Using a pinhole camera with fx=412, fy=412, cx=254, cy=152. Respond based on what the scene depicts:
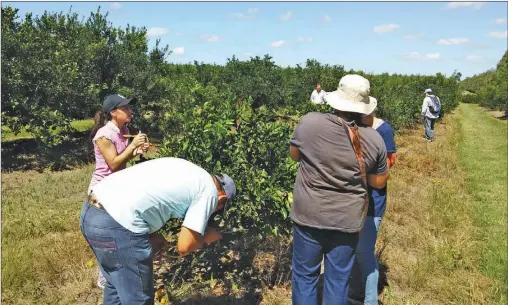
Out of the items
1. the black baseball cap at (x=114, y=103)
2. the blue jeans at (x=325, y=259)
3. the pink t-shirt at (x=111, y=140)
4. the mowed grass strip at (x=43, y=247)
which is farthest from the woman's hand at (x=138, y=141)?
the mowed grass strip at (x=43, y=247)

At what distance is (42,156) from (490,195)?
29.9 feet

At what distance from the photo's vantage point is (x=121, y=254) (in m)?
2.20

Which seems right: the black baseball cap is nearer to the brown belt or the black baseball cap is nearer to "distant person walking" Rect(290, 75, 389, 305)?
the brown belt

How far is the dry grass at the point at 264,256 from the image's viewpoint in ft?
11.6

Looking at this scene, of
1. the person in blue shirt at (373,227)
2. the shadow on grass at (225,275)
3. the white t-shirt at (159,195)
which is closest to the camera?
the white t-shirt at (159,195)

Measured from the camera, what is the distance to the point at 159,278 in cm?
381

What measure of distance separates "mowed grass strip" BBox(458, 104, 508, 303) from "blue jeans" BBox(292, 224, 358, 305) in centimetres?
196

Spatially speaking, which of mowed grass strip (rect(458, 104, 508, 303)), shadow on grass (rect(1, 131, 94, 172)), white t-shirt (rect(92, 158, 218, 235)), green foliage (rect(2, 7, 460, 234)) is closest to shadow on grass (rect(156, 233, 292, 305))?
green foliage (rect(2, 7, 460, 234))

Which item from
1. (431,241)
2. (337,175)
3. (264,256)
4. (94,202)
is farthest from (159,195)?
(431,241)

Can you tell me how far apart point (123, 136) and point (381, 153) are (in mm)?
2021

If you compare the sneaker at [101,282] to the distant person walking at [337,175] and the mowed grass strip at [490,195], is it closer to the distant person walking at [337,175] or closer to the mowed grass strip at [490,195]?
the distant person walking at [337,175]

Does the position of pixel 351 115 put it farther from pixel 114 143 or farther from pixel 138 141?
pixel 114 143

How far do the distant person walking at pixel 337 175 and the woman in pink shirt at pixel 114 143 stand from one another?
4.29ft

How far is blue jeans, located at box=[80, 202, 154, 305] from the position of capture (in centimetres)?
216
